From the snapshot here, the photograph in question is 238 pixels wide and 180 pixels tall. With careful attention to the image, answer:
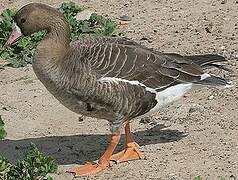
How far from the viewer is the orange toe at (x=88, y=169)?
707 centimetres

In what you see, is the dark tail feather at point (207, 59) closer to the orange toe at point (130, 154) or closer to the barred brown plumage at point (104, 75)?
the barred brown plumage at point (104, 75)

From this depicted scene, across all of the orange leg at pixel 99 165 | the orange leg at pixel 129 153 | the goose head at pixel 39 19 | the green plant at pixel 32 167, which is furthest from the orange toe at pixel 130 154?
the goose head at pixel 39 19

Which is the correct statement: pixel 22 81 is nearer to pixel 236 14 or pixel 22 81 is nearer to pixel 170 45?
pixel 170 45

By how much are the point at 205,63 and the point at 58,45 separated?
1655 mm

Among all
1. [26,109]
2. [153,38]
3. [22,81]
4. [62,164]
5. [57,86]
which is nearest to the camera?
[57,86]

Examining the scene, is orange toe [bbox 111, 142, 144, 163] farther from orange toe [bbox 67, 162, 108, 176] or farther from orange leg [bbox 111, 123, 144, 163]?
orange toe [bbox 67, 162, 108, 176]

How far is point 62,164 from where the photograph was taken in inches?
287

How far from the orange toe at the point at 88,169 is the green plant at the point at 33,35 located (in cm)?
281

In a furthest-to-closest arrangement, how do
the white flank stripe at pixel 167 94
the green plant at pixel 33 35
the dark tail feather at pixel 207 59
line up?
the green plant at pixel 33 35 < the dark tail feather at pixel 207 59 < the white flank stripe at pixel 167 94

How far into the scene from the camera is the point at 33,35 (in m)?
9.97

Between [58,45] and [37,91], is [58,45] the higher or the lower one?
the higher one

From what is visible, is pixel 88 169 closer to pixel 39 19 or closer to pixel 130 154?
pixel 130 154

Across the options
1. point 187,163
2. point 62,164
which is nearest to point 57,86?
point 62,164

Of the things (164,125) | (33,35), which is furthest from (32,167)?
(33,35)
